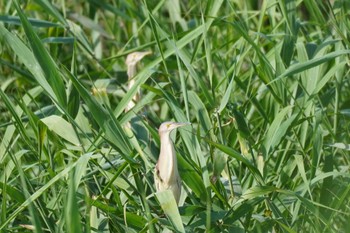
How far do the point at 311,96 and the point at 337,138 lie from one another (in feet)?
0.72

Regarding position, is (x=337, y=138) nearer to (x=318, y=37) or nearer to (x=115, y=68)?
(x=318, y=37)

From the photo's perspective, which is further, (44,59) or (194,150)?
(194,150)

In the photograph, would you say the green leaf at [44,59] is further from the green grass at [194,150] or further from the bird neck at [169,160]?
the bird neck at [169,160]

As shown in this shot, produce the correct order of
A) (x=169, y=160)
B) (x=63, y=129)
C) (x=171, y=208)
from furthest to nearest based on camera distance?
(x=63, y=129) → (x=169, y=160) → (x=171, y=208)

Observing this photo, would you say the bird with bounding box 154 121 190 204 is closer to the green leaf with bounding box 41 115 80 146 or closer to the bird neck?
the bird neck

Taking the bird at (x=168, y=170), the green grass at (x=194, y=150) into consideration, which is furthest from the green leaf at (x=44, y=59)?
the bird at (x=168, y=170)

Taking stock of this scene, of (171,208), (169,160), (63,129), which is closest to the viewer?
(171,208)

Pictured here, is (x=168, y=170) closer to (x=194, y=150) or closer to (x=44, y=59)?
(x=194, y=150)

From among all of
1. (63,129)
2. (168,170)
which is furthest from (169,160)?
(63,129)

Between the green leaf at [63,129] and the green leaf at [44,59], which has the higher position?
the green leaf at [44,59]

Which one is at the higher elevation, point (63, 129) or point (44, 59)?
point (44, 59)

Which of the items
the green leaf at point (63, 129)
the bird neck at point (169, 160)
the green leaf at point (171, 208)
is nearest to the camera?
the green leaf at point (171, 208)

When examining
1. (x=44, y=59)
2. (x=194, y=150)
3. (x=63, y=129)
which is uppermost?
(x=44, y=59)

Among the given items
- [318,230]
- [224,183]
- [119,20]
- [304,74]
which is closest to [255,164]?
[224,183]
